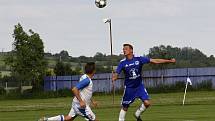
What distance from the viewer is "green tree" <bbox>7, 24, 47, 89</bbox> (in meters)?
93.8

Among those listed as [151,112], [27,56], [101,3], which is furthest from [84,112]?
[27,56]

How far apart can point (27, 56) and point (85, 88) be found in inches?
3024

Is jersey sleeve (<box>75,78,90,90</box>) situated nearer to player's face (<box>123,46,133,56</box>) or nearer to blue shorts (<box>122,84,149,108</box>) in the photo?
player's face (<box>123,46,133,56</box>)

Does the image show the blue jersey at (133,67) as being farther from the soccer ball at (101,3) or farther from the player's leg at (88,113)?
the soccer ball at (101,3)

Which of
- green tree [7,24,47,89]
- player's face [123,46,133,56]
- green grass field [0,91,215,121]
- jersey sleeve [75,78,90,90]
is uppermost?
green tree [7,24,47,89]

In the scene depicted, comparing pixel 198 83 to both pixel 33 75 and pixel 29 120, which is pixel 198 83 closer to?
pixel 33 75

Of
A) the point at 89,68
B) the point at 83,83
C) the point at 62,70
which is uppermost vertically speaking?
the point at 62,70

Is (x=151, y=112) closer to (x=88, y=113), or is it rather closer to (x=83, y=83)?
(x=88, y=113)

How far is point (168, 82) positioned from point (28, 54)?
20728mm

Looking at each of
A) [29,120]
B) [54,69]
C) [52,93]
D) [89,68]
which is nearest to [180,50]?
[54,69]

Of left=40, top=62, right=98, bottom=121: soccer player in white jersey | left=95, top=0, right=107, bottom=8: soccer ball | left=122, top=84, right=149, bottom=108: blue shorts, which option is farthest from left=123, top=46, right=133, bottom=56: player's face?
left=95, top=0, right=107, bottom=8: soccer ball

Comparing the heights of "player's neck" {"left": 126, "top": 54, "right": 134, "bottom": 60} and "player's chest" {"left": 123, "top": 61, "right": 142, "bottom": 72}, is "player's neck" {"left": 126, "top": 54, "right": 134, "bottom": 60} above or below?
above

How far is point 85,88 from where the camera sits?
58.9 ft

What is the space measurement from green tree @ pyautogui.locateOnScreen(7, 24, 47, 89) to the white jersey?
7607cm
